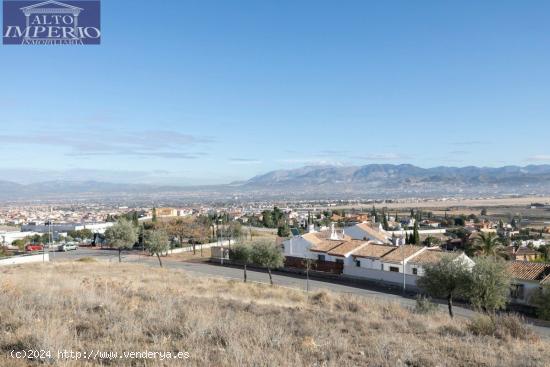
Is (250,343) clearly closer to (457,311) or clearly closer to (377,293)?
(457,311)

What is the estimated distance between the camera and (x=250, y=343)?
336 inches

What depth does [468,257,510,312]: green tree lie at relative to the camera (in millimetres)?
28406

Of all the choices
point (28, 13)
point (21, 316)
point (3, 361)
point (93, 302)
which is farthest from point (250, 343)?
point (28, 13)

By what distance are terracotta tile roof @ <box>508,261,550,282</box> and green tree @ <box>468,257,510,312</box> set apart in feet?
27.4

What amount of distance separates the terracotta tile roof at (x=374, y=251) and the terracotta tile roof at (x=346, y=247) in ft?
2.91

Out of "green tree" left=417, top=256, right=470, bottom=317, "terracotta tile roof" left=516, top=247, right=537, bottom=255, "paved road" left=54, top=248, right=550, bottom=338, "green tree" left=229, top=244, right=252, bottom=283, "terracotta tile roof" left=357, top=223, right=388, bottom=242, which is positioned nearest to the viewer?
"green tree" left=417, top=256, right=470, bottom=317

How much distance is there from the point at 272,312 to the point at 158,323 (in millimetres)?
5244

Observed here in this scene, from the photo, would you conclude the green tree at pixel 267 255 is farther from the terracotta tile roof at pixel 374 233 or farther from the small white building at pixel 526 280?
the terracotta tile roof at pixel 374 233

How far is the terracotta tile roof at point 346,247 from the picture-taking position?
166 feet

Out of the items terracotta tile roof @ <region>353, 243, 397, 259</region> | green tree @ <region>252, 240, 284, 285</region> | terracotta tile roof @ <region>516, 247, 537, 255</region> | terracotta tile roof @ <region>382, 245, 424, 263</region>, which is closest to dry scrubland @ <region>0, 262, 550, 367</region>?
green tree @ <region>252, 240, 284, 285</region>

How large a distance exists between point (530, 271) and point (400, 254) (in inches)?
450

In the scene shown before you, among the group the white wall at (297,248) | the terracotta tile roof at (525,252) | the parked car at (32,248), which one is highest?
the white wall at (297,248)

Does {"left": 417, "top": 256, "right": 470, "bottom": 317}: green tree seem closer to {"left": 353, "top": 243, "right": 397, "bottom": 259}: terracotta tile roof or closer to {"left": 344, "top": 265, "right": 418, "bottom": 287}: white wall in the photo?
{"left": 344, "top": 265, "right": 418, "bottom": 287}: white wall

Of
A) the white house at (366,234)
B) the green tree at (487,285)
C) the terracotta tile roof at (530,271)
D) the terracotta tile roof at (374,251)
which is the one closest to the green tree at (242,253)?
the terracotta tile roof at (374,251)
